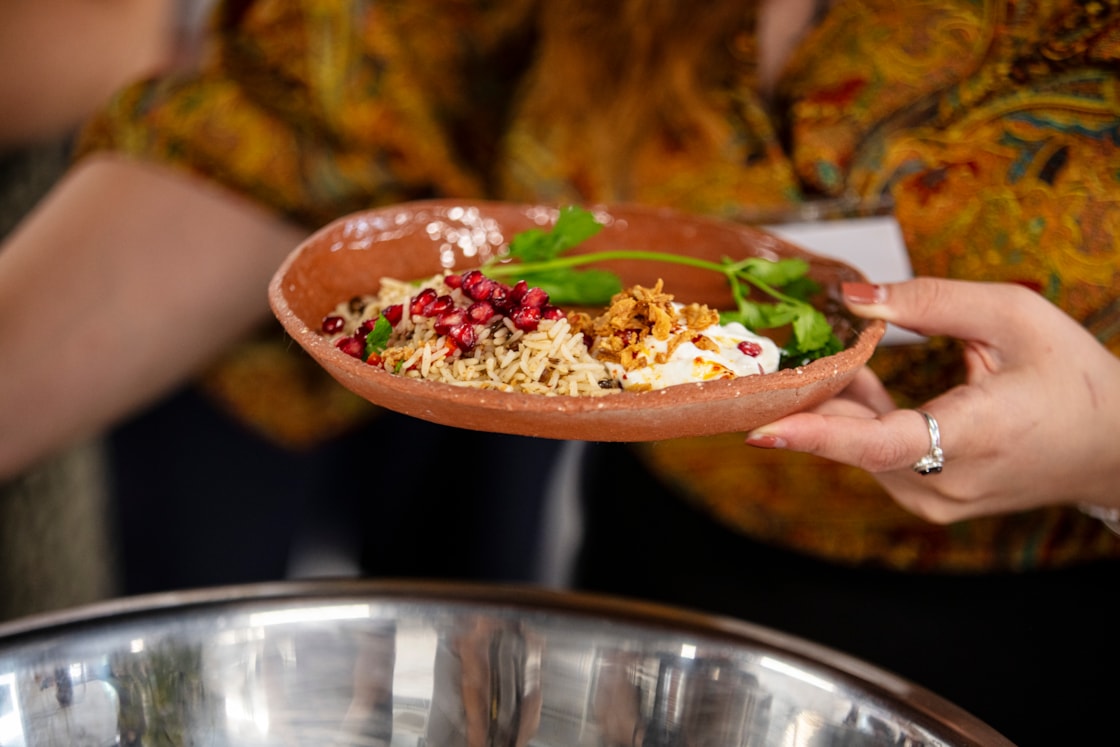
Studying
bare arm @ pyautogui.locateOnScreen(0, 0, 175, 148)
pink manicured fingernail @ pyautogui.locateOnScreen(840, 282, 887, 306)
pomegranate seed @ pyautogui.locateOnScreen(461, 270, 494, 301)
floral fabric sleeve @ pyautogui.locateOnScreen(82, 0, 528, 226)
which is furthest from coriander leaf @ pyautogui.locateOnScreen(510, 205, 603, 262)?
bare arm @ pyautogui.locateOnScreen(0, 0, 175, 148)

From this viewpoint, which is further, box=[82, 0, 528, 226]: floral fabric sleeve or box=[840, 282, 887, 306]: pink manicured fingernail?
box=[82, 0, 528, 226]: floral fabric sleeve

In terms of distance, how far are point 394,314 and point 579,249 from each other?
212mm

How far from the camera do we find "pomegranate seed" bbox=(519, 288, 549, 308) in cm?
68

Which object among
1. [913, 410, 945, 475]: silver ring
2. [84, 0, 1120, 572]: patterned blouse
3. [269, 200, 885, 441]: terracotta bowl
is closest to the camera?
[269, 200, 885, 441]: terracotta bowl

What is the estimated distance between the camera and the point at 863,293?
721mm

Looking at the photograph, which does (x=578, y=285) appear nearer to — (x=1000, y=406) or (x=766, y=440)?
(x=766, y=440)

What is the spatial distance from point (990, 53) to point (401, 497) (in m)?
1.11

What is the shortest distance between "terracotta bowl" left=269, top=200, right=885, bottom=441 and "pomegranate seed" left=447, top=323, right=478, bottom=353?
0.06m

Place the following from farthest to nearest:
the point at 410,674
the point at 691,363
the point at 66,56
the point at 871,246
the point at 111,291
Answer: the point at 66,56 < the point at 111,291 < the point at 871,246 < the point at 410,674 < the point at 691,363

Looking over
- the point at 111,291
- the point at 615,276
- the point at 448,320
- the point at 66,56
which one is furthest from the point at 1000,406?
the point at 66,56

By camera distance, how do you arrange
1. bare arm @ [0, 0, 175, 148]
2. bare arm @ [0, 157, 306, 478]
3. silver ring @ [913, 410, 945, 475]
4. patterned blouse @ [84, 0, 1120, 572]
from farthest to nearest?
bare arm @ [0, 0, 175, 148] < bare arm @ [0, 157, 306, 478] < patterned blouse @ [84, 0, 1120, 572] < silver ring @ [913, 410, 945, 475]

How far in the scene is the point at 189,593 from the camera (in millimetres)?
771

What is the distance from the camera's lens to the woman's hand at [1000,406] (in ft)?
2.32

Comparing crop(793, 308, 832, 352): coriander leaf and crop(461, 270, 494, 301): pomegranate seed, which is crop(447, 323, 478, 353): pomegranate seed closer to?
crop(461, 270, 494, 301): pomegranate seed
